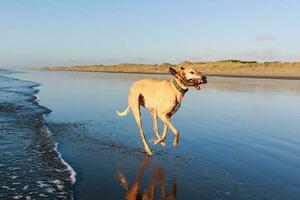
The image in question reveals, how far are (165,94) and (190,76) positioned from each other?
76 centimetres

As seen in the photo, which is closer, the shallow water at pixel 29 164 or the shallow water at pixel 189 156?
the shallow water at pixel 29 164

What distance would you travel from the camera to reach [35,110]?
1381 cm

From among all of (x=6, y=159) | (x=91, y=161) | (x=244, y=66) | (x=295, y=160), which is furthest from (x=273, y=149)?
(x=244, y=66)

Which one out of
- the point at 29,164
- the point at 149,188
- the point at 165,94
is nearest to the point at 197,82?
the point at 165,94

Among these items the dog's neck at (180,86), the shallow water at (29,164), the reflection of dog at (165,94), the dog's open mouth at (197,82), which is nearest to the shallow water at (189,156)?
the shallow water at (29,164)

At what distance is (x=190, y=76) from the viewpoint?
752 cm

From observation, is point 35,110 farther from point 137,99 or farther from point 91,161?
point 91,161

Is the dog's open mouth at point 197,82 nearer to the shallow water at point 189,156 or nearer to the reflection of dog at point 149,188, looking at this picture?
the shallow water at point 189,156

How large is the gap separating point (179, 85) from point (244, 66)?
66642mm

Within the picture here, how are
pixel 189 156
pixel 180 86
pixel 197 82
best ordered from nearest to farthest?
pixel 197 82, pixel 180 86, pixel 189 156

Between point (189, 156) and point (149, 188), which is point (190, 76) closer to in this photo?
point (189, 156)

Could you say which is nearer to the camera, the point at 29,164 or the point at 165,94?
the point at 29,164

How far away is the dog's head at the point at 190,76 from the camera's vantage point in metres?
7.48

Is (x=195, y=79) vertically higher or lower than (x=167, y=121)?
higher
